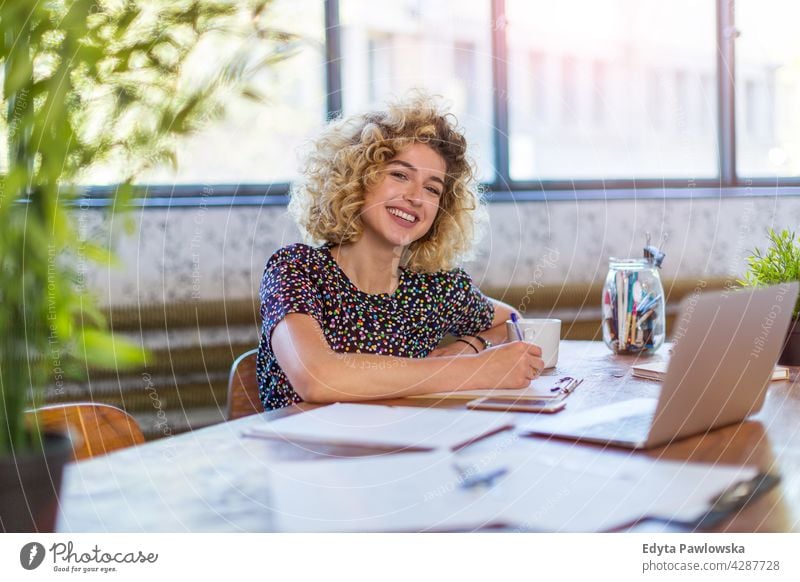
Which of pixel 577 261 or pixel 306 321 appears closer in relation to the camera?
pixel 306 321

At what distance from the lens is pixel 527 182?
6.82 feet

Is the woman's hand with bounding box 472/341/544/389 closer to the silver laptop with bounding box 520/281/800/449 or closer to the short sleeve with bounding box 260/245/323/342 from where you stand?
the silver laptop with bounding box 520/281/800/449

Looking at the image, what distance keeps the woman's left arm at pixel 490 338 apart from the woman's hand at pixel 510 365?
26 cm

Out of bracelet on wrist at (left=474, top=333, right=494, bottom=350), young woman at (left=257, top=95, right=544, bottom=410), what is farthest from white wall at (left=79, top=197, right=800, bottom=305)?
bracelet on wrist at (left=474, top=333, right=494, bottom=350)

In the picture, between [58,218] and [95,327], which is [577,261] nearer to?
[95,327]

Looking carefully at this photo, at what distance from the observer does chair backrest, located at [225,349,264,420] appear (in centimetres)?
112

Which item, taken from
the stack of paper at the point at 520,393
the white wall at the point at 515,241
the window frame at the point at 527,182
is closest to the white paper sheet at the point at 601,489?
the stack of paper at the point at 520,393

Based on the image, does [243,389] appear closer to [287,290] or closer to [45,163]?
[287,290]

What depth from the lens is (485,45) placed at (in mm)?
2037

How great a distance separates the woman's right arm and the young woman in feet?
0.04

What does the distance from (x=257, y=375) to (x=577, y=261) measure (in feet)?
3.84

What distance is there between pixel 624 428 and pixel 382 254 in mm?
606

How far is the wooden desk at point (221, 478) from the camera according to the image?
567mm

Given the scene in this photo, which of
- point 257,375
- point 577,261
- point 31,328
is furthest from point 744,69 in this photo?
point 31,328
